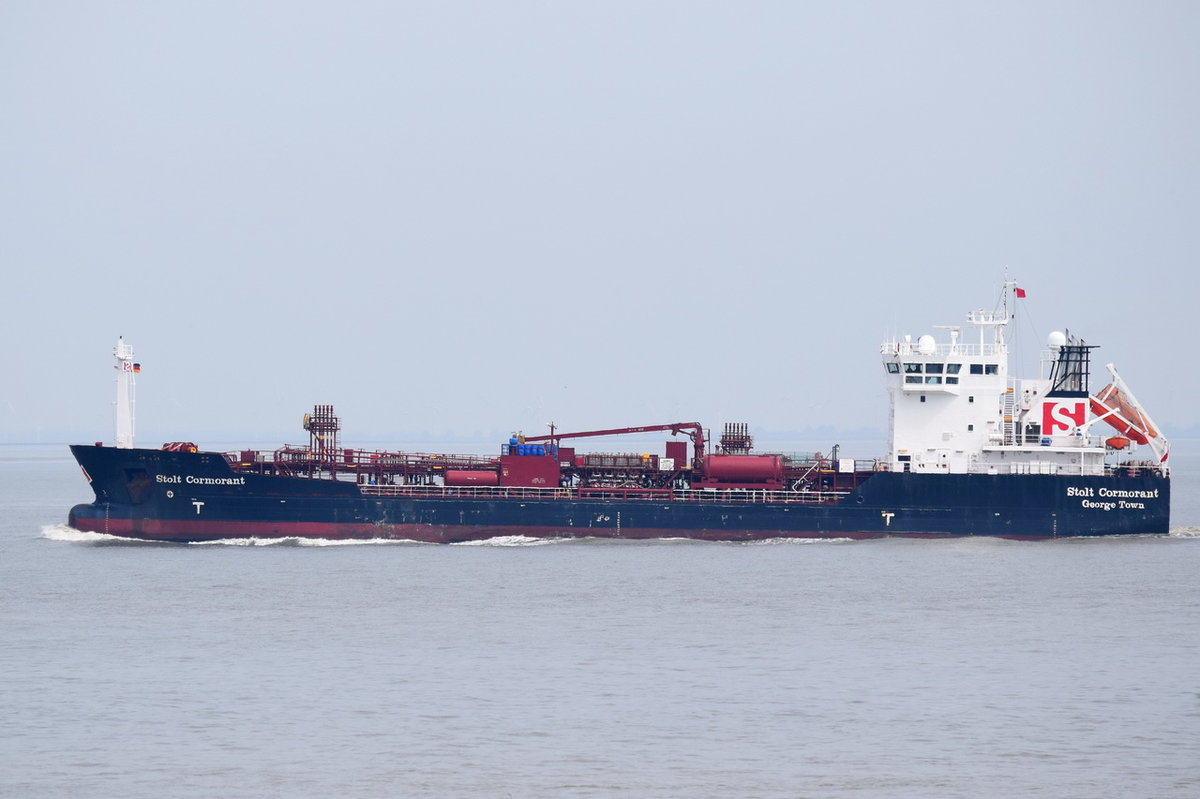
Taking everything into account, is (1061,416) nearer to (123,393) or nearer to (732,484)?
(732,484)

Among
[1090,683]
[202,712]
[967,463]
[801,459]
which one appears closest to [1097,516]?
[967,463]

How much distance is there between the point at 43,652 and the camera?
33.1 m

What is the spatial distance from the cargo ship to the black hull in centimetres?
5

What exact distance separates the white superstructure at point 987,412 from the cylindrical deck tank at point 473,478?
15296mm

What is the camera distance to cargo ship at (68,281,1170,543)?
5394cm

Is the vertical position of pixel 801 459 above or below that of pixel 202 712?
above

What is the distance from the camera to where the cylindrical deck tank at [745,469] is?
181 feet

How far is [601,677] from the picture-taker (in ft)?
100

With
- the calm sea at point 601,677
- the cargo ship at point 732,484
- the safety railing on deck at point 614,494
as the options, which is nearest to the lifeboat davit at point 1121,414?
the cargo ship at point 732,484

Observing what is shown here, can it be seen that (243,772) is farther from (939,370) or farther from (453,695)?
(939,370)

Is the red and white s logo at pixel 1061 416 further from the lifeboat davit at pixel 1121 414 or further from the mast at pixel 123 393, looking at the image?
the mast at pixel 123 393

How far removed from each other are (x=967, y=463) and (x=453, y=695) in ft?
103

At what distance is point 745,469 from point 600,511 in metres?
5.81

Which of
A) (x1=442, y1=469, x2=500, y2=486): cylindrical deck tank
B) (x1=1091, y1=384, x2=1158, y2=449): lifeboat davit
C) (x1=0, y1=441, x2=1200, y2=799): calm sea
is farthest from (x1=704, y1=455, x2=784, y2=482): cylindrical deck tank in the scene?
(x1=1091, y1=384, x2=1158, y2=449): lifeboat davit
